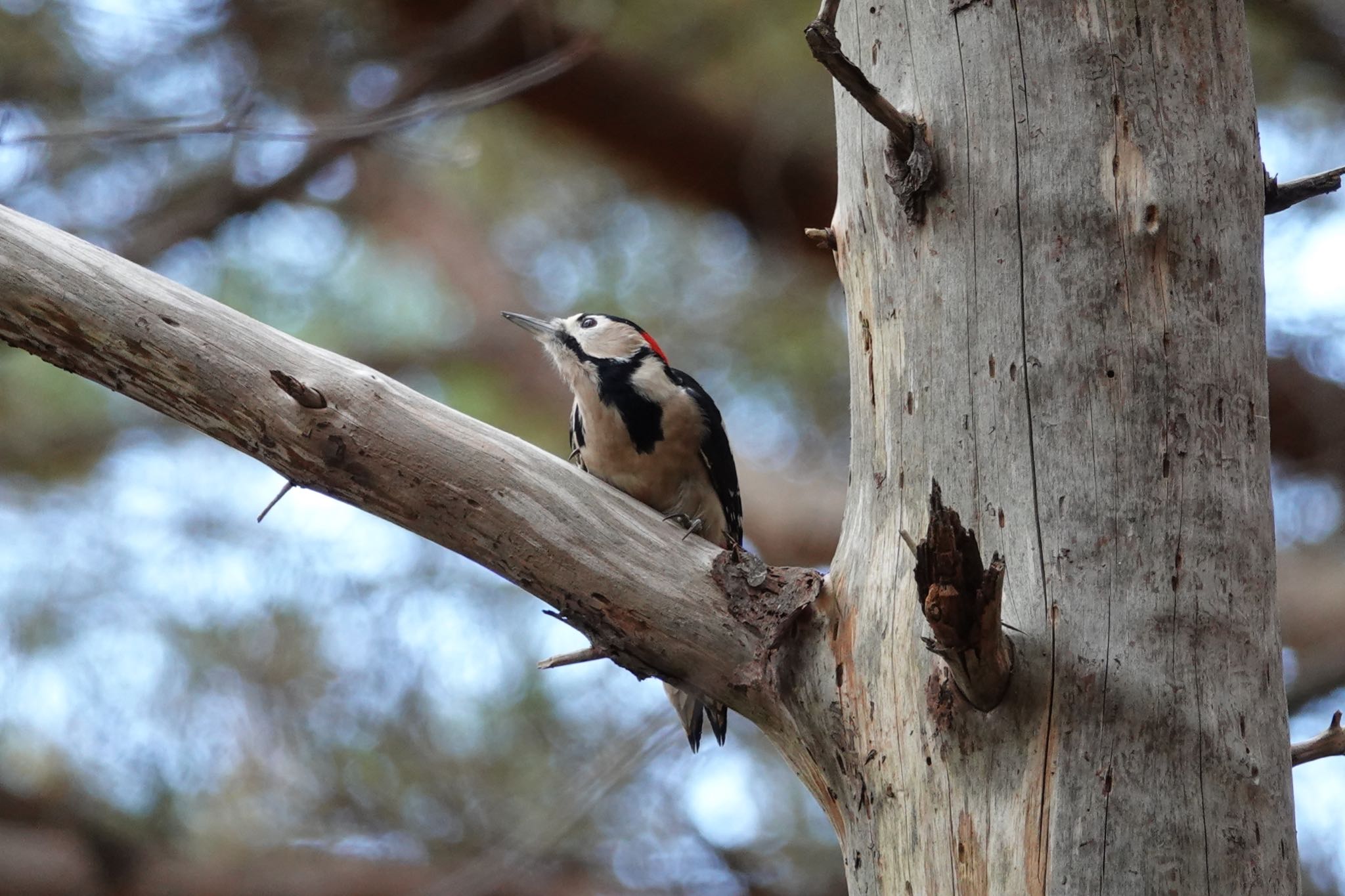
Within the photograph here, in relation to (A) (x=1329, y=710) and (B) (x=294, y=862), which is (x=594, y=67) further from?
(A) (x=1329, y=710)

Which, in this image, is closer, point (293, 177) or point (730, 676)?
point (730, 676)

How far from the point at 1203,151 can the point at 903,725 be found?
0.83 m

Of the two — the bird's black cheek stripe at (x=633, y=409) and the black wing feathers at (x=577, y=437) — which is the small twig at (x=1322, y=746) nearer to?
the bird's black cheek stripe at (x=633, y=409)

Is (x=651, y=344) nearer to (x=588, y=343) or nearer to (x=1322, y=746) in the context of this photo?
(x=588, y=343)

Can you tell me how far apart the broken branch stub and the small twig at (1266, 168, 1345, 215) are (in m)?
0.74

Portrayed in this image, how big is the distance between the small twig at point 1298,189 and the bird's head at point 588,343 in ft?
5.33

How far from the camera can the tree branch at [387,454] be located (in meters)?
1.78

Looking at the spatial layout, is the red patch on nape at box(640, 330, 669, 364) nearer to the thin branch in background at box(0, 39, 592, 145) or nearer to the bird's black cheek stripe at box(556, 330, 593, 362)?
the bird's black cheek stripe at box(556, 330, 593, 362)

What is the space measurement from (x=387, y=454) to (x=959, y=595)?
905 millimetres

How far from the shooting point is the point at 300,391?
5.74ft

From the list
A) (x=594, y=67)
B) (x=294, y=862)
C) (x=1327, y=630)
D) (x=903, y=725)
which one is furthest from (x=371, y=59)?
(x=1327, y=630)

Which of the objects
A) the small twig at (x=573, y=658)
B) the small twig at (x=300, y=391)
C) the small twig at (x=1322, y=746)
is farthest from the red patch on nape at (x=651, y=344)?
the small twig at (x=1322, y=746)

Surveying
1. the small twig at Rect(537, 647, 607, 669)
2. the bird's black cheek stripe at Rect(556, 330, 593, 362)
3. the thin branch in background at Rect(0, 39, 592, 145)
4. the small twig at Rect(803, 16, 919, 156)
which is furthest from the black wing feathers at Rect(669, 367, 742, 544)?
the small twig at Rect(803, 16, 919, 156)

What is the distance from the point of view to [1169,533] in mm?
1469
